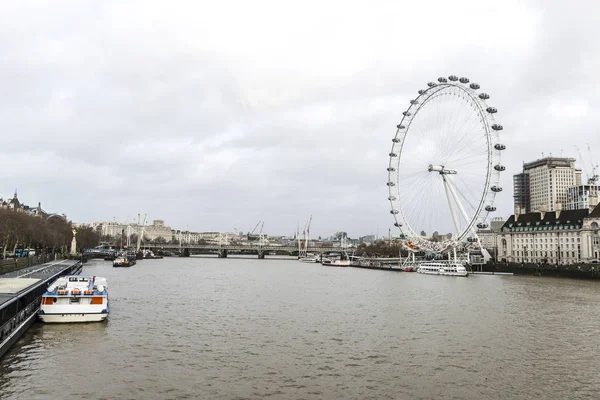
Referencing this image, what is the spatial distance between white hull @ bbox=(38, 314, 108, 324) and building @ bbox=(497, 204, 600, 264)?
9476 cm

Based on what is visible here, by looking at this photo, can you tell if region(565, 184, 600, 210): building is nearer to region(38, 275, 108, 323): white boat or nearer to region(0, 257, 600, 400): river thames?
region(0, 257, 600, 400): river thames

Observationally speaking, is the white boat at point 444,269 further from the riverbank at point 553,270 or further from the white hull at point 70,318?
the white hull at point 70,318

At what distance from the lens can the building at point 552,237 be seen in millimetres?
97188

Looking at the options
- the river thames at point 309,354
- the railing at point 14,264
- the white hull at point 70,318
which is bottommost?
the river thames at point 309,354

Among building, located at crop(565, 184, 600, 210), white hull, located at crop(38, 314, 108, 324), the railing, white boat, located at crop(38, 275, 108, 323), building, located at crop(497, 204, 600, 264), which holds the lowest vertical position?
white hull, located at crop(38, 314, 108, 324)

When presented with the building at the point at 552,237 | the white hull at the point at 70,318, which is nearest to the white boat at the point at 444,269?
the building at the point at 552,237

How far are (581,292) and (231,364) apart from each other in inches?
1853

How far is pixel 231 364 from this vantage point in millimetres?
19875

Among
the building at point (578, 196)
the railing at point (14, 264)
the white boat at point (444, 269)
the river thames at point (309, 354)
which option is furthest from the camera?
the building at point (578, 196)

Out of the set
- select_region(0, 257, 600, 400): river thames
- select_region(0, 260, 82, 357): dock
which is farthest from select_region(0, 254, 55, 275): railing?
select_region(0, 257, 600, 400): river thames

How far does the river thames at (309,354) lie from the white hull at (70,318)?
59cm

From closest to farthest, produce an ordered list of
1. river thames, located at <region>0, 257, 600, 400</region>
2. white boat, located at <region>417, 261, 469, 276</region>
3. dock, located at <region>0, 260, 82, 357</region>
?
1. river thames, located at <region>0, 257, 600, 400</region>
2. dock, located at <region>0, 260, 82, 357</region>
3. white boat, located at <region>417, 261, 469, 276</region>

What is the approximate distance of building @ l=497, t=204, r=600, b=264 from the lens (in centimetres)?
9719

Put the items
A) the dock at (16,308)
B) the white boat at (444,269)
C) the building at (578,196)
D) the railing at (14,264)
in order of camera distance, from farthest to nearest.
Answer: the building at (578,196) < the white boat at (444,269) < the railing at (14,264) < the dock at (16,308)
